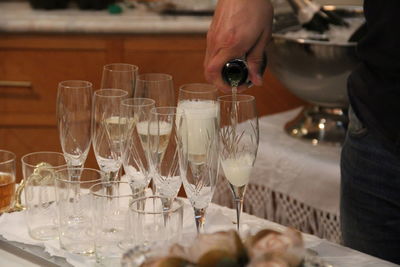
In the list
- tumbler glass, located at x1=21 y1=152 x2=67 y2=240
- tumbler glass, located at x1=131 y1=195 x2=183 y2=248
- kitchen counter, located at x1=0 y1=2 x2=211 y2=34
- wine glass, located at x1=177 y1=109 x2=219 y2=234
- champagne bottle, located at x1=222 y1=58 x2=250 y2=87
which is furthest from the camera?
kitchen counter, located at x1=0 y1=2 x2=211 y2=34

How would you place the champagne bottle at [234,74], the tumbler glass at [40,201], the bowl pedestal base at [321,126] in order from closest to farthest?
the tumbler glass at [40,201]
the champagne bottle at [234,74]
the bowl pedestal base at [321,126]

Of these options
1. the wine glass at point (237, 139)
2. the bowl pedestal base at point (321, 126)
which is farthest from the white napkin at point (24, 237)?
the bowl pedestal base at point (321, 126)

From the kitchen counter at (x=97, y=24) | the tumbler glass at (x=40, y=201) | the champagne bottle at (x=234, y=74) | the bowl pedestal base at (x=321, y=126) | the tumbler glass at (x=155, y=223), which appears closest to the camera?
the tumbler glass at (x=155, y=223)

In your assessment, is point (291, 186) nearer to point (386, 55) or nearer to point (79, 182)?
point (386, 55)

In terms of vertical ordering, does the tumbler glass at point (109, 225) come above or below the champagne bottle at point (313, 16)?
below

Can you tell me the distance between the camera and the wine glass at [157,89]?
1370 millimetres

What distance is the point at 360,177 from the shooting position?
55.6 inches

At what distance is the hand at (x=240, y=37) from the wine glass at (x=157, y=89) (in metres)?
0.07

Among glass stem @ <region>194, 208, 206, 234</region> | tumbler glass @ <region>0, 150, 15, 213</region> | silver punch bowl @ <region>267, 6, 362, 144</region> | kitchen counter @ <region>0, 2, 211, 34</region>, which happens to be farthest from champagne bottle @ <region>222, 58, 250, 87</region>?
kitchen counter @ <region>0, 2, 211, 34</region>

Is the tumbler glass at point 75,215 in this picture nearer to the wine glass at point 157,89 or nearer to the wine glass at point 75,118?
the wine glass at point 75,118

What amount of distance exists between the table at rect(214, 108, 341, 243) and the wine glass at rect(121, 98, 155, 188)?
2.48 ft

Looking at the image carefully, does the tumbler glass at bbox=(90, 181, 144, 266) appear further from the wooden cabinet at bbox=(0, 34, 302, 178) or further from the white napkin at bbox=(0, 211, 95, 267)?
the wooden cabinet at bbox=(0, 34, 302, 178)

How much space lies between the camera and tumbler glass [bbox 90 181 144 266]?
1.10 meters

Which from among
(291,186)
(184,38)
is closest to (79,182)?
(291,186)
